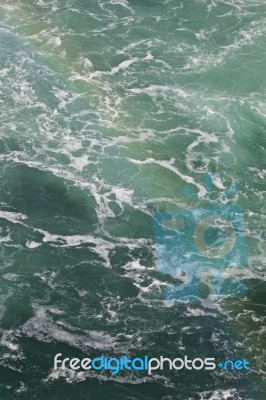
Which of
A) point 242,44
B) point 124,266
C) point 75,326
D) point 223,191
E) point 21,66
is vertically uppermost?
point 242,44

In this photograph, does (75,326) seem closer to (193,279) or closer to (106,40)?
(193,279)

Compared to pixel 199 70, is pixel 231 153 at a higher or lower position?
lower

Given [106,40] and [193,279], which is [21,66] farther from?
[193,279]

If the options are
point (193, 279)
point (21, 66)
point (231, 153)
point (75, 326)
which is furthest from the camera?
point (21, 66)

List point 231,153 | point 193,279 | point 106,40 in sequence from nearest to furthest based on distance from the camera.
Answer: point 193,279, point 231,153, point 106,40

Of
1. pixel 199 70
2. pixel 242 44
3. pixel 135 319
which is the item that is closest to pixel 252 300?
pixel 135 319

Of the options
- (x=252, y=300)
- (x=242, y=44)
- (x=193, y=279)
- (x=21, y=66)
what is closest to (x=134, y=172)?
(x=193, y=279)

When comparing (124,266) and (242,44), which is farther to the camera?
(242,44)
